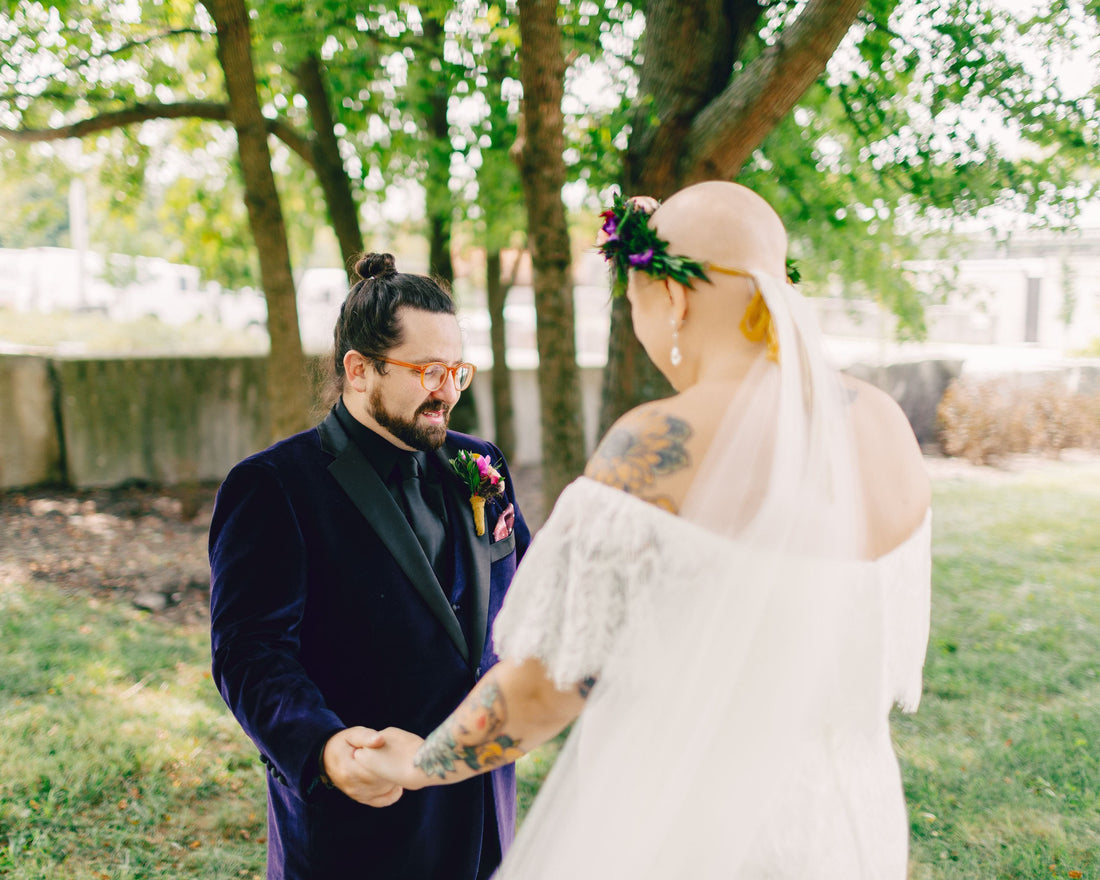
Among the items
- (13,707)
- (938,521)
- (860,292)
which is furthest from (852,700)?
(860,292)

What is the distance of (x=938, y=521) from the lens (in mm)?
9945

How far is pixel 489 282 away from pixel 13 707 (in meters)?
7.58

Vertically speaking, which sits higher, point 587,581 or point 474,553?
point 587,581

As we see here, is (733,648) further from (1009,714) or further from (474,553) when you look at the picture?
(1009,714)

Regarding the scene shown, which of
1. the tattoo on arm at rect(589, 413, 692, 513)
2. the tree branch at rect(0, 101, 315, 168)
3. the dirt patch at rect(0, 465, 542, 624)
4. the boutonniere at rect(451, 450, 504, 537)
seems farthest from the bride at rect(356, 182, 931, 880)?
the tree branch at rect(0, 101, 315, 168)

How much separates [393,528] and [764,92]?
9.97 ft

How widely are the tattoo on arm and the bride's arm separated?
38 centimetres

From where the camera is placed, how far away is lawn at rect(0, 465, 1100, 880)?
3791mm

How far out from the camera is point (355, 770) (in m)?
1.94

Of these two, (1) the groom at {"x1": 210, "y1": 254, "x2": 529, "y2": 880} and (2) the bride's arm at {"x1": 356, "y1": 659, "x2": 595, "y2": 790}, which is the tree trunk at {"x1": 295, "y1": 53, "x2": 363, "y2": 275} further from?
(2) the bride's arm at {"x1": 356, "y1": 659, "x2": 595, "y2": 790}

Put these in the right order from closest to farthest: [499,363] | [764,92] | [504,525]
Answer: [504,525]
[764,92]
[499,363]

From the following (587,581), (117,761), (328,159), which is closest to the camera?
(587,581)

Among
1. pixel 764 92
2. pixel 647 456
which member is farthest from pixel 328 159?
pixel 647 456

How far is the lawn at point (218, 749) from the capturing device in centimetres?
379
